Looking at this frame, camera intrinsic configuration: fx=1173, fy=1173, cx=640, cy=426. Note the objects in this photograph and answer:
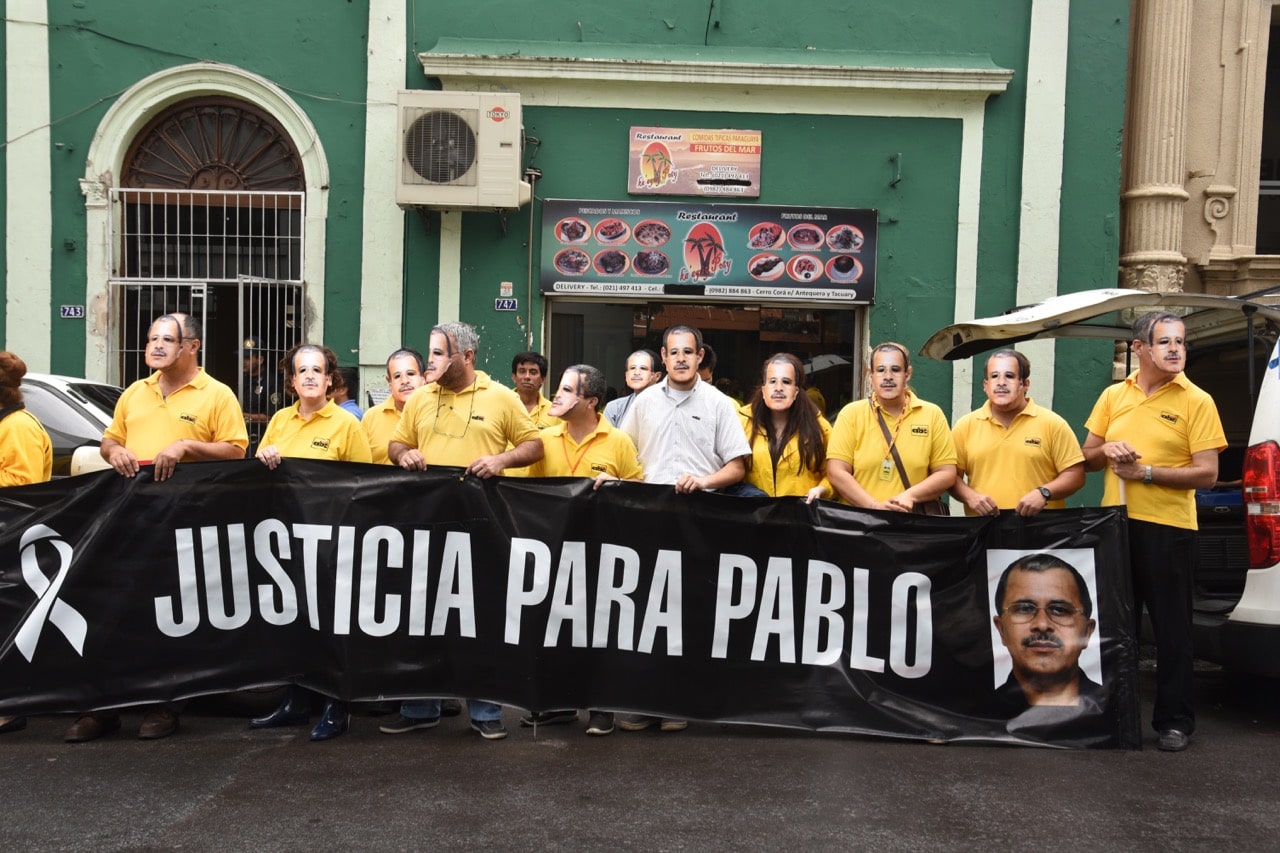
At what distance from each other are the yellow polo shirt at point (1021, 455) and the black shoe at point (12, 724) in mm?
4868

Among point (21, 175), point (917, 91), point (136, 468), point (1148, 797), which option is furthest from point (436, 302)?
point (1148, 797)

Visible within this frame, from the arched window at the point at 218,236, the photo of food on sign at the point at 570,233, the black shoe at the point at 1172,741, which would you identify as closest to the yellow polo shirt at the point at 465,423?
the black shoe at the point at 1172,741

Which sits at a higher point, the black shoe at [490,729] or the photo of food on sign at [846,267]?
the photo of food on sign at [846,267]

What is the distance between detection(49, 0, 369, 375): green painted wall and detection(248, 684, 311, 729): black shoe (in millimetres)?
6593

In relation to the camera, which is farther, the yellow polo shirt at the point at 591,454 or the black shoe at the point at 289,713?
the yellow polo shirt at the point at 591,454

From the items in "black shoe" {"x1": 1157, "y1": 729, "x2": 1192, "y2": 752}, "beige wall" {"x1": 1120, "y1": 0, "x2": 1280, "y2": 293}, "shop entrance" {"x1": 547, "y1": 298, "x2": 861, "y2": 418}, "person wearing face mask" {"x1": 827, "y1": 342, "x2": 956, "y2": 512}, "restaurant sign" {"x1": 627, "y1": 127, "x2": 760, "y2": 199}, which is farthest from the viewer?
"beige wall" {"x1": 1120, "y1": 0, "x2": 1280, "y2": 293}

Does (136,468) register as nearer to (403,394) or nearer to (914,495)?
(403,394)

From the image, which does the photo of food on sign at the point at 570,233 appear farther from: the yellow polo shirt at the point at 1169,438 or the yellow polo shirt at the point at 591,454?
the yellow polo shirt at the point at 1169,438

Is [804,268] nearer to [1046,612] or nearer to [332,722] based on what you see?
[1046,612]

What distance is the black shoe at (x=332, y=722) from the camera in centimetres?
551

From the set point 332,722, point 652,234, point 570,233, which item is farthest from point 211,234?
point 332,722

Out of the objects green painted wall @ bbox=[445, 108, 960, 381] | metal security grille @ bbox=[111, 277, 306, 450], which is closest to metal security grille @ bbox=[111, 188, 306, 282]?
metal security grille @ bbox=[111, 277, 306, 450]

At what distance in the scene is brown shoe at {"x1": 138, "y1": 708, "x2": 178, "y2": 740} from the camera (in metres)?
5.50

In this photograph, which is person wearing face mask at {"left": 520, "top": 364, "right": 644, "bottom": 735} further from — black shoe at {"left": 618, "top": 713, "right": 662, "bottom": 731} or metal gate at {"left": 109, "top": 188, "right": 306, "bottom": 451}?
metal gate at {"left": 109, "top": 188, "right": 306, "bottom": 451}
